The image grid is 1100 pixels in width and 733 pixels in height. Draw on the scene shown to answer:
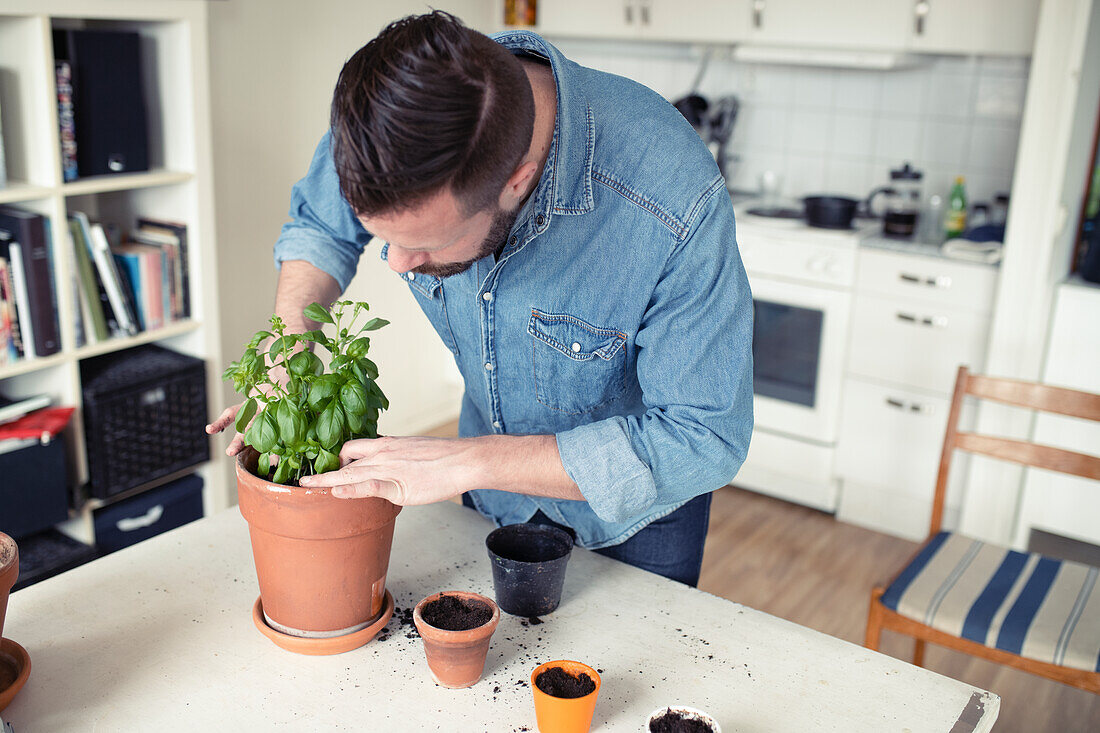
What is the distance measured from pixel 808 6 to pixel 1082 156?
3.17 feet

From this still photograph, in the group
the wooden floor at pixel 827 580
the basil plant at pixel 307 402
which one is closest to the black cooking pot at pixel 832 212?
the wooden floor at pixel 827 580

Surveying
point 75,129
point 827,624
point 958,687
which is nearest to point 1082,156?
point 827,624

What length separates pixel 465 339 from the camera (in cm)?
133

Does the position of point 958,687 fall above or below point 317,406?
below

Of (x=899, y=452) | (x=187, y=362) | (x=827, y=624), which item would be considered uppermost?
(x=187, y=362)

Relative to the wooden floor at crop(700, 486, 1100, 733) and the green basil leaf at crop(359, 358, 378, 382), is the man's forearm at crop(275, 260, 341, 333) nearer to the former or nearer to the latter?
the green basil leaf at crop(359, 358, 378, 382)

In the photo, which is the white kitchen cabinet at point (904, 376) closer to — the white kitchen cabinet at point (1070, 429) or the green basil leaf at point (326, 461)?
the white kitchen cabinet at point (1070, 429)

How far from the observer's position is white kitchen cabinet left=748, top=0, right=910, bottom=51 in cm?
295

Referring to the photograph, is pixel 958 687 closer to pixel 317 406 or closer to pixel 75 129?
pixel 317 406

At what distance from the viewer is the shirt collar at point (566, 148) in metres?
1.10

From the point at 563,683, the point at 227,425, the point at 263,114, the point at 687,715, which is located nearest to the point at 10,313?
the point at 263,114

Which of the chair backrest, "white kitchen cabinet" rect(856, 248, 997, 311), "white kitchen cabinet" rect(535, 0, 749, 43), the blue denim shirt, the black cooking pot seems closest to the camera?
the blue denim shirt

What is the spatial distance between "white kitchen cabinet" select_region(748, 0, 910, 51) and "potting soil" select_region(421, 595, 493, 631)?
2.59 meters

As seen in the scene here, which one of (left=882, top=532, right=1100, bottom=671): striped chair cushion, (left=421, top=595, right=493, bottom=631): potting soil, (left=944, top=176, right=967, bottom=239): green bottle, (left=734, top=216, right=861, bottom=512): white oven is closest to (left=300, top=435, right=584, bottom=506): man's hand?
(left=421, top=595, right=493, bottom=631): potting soil
